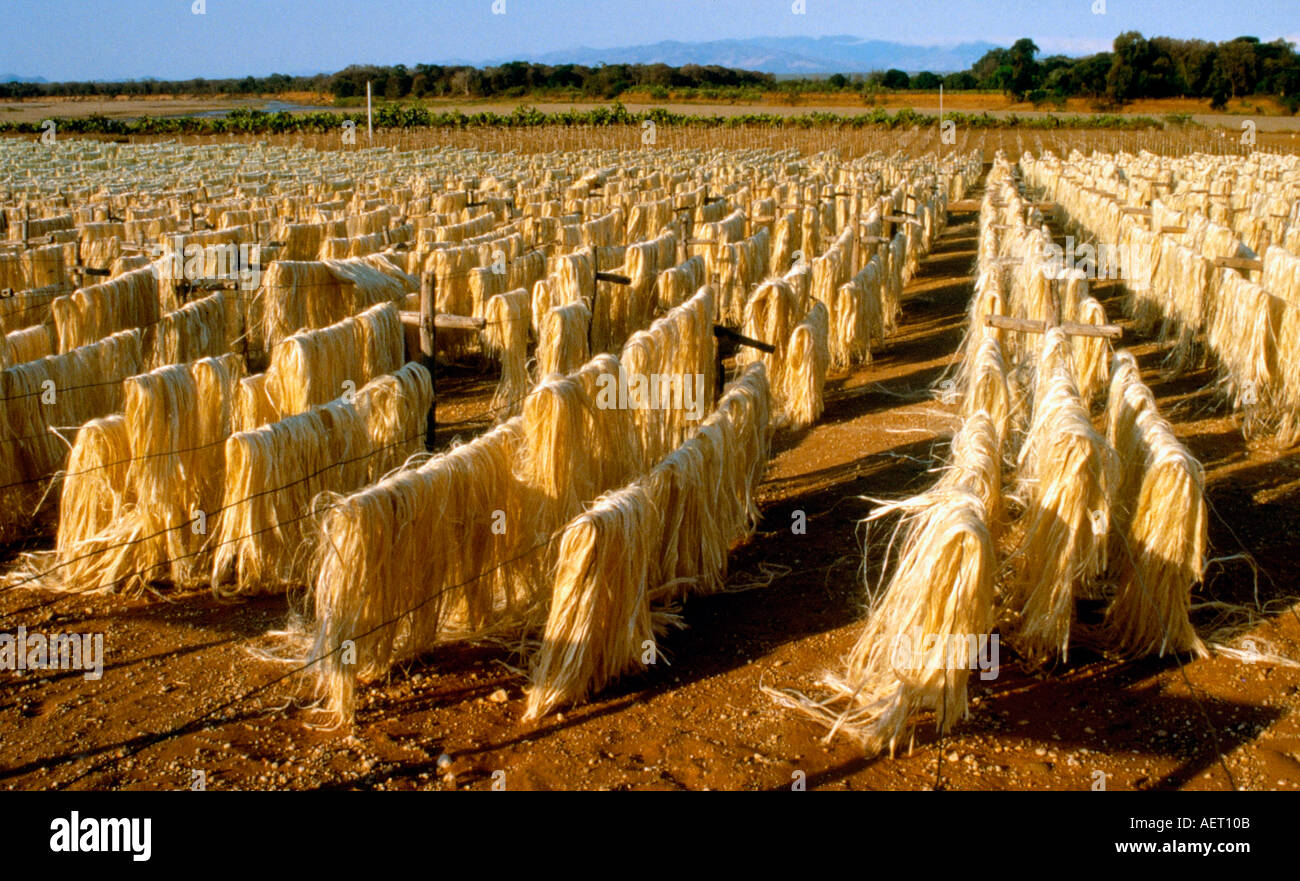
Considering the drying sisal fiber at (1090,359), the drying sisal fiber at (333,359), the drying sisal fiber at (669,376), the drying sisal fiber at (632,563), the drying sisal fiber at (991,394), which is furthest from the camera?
the drying sisal fiber at (1090,359)

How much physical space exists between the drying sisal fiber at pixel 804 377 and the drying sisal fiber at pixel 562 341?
2.17m

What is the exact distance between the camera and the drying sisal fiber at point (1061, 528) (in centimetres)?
559

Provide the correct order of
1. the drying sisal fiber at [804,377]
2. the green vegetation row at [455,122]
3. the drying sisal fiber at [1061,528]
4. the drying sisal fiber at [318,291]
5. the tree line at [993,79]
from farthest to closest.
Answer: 1. the tree line at [993,79]
2. the green vegetation row at [455,122]
3. the drying sisal fiber at [804,377]
4. the drying sisal fiber at [318,291]
5. the drying sisal fiber at [1061,528]

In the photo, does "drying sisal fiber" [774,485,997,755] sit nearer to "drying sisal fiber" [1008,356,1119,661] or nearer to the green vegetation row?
"drying sisal fiber" [1008,356,1119,661]

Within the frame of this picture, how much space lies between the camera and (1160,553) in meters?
5.76

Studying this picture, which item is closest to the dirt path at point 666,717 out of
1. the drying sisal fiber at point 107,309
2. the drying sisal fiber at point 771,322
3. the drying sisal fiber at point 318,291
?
the drying sisal fiber at point 107,309

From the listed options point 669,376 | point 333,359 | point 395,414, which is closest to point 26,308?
point 333,359

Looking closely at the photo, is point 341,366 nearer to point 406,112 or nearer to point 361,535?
point 361,535

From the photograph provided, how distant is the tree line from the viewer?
222ft

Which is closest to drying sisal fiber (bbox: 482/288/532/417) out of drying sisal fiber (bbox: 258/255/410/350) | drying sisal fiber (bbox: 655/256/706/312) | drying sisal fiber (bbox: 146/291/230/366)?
drying sisal fiber (bbox: 258/255/410/350)

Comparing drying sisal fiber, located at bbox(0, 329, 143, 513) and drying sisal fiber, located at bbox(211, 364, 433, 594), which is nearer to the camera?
drying sisal fiber, located at bbox(211, 364, 433, 594)

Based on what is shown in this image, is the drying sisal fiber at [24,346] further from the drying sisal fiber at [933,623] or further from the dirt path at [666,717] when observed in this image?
the drying sisal fiber at [933,623]

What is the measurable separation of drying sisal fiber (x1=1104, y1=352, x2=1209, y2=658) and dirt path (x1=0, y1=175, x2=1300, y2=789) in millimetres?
185

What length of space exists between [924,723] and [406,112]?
189ft
